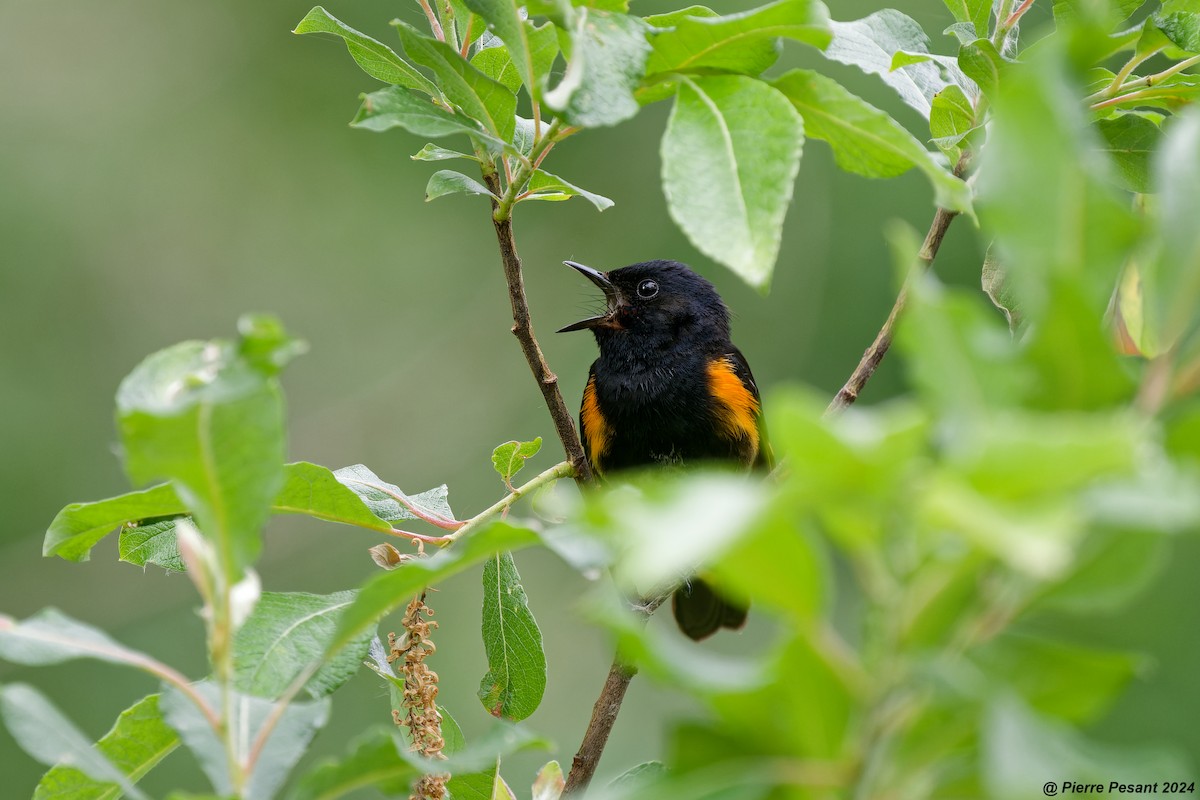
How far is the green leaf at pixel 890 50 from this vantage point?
1596 mm

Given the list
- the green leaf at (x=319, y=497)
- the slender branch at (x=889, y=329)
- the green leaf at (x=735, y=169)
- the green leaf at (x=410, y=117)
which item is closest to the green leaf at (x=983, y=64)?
the slender branch at (x=889, y=329)

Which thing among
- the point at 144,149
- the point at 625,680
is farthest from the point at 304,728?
the point at 144,149

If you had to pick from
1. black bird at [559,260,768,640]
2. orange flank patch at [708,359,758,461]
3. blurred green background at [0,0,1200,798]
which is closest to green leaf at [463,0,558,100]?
black bird at [559,260,768,640]

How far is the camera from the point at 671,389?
12.7ft

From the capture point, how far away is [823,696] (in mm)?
724

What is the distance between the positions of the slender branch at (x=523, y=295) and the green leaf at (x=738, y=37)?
17 centimetres

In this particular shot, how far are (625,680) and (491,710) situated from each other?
0.96ft

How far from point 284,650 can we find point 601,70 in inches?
27.6

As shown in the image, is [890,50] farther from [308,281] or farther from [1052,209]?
[308,281]

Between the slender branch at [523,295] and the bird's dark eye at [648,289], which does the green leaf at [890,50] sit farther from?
the bird's dark eye at [648,289]

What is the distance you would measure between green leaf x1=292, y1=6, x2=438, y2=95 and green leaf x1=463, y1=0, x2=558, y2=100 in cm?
27

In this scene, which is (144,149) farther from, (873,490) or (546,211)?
(873,490)

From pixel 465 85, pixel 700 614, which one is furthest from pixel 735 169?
pixel 700 614

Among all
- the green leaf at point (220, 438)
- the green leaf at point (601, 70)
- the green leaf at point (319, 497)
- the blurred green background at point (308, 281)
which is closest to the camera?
the green leaf at point (220, 438)
